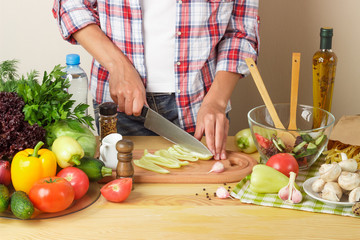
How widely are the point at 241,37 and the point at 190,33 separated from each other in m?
0.22

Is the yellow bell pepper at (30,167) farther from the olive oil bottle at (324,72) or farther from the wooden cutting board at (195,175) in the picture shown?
the olive oil bottle at (324,72)

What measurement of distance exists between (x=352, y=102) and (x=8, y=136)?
179 cm

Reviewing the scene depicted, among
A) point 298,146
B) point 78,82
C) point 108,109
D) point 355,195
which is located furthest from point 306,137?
point 78,82

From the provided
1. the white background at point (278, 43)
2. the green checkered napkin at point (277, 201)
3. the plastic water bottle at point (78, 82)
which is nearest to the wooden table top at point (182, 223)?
the green checkered napkin at point (277, 201)

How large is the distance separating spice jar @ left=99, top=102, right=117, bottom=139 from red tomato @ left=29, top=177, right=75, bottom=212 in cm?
42

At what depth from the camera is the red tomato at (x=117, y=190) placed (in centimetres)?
149

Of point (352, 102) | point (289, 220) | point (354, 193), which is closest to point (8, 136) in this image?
point (289, 220)

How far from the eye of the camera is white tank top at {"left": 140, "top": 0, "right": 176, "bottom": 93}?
2.05 m

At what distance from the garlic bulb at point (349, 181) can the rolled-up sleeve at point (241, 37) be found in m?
0.74

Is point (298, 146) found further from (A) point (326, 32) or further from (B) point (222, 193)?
(A) point (326, 32)

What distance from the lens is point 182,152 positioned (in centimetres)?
181

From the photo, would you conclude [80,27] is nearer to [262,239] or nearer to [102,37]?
[102,37]

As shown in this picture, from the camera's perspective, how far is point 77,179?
151 centimetres

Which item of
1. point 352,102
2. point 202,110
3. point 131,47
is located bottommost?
point 352,102
